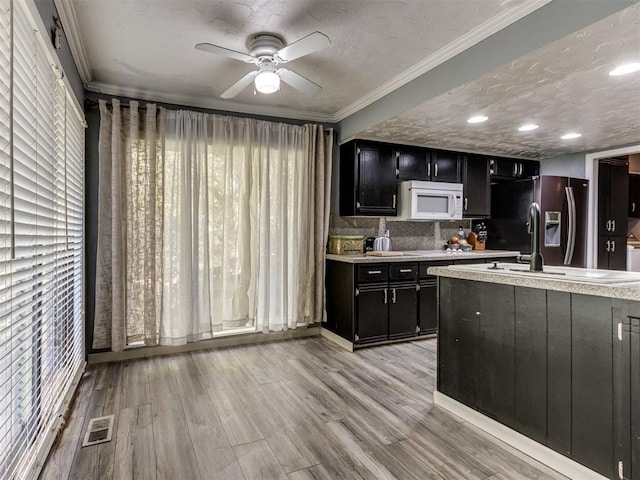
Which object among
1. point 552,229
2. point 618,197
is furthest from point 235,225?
point 618,197

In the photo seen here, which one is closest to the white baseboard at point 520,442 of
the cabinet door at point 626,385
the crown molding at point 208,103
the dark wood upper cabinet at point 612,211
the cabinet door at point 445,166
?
the cabinet door at point 626,385

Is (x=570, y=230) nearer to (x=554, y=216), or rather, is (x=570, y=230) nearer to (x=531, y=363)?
(x=554, y=216)

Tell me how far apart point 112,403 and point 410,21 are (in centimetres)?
326

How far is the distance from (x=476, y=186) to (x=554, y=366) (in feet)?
11.0

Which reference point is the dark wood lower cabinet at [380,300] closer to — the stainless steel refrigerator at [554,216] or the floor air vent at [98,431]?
the stainless steel refrigerator at [554,216]

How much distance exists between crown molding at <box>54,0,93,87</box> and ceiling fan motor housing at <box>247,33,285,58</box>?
107 cm

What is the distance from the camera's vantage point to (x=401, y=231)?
4.91 m

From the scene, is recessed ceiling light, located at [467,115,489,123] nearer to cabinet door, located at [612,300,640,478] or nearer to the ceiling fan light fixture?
the ceiling fan light fixture

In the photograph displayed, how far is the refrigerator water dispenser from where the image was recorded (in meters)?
4.62

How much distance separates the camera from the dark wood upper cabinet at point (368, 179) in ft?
13.8

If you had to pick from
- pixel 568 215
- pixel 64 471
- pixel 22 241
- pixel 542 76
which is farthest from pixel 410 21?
pixel 568 215

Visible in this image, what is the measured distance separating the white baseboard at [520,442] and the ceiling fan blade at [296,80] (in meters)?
2.41

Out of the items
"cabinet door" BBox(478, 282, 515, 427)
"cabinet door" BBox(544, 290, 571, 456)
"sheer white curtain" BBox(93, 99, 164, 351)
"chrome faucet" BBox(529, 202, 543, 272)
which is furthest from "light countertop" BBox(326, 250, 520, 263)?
"cabinet door" BBox(544, 290, 571, 456)

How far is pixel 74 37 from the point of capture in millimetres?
2518
